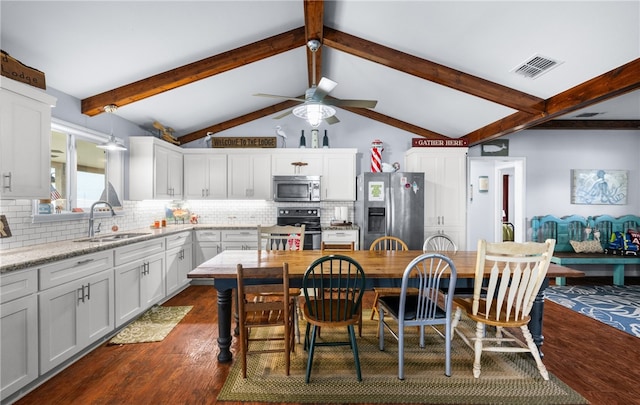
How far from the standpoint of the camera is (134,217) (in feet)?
14.1

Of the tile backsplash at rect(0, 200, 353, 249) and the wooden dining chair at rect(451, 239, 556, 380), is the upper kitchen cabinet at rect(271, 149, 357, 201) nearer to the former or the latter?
the tile backsplash at rect(0, 200, 353, 249)

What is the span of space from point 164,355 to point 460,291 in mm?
2564

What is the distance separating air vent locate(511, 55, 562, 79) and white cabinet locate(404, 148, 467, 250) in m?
2.08

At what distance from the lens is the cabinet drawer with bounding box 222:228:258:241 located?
468cm

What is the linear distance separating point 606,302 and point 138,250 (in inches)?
227

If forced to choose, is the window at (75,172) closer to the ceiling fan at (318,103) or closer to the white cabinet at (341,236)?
the ceiling fan at (318,103)

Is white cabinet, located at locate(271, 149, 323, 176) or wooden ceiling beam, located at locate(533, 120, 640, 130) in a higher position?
wooden ceiling beam, located at locate(533, 120, 640, 130)

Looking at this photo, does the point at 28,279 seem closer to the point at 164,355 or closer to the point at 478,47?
the point at 164,355

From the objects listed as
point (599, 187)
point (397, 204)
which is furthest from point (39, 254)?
point (599, 187)

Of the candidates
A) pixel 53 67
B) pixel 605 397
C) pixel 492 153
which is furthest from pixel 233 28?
pixel 492 153

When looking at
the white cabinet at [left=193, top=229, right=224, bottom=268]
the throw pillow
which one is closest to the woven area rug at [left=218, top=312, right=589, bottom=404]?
the white cabinet at [left=193, top=229, right=224, bottom=268]

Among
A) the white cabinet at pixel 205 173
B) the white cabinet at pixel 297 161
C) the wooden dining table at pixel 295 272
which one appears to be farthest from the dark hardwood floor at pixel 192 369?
the white cabinet at pixel 297 161

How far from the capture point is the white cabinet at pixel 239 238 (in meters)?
4.68

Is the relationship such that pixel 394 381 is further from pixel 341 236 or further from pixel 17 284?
pixel 341 236
